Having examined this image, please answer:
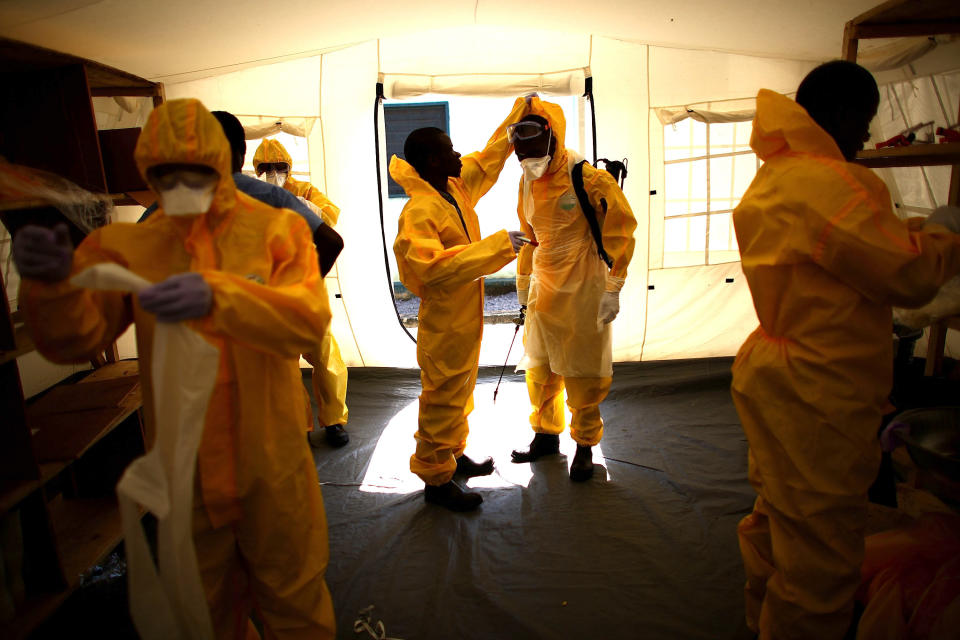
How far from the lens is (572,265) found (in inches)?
93.9

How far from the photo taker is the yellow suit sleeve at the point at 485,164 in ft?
8.18

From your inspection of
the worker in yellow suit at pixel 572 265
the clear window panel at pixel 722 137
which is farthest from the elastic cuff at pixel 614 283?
the clear window panel at pixel 722 137

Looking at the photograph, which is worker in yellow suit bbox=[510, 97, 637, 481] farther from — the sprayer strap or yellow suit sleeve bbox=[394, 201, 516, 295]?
yellow suit sleeve bbox=[394, 201, 516, 295]

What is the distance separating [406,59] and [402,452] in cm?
255

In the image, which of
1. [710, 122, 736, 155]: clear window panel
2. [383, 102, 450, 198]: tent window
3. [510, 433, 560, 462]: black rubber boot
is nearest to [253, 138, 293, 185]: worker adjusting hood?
[383, 102, 450, 198]: tent window

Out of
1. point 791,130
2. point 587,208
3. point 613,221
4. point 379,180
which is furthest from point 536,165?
point 379,180

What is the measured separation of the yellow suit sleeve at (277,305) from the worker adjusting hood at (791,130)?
1.11 meters

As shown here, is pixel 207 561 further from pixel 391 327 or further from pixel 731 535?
pixel 391 327

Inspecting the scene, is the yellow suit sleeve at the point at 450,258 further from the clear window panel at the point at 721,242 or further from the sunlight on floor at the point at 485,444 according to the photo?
the clear window panel at the point at 721,242

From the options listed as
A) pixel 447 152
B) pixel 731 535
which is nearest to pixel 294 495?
pixel 447 152

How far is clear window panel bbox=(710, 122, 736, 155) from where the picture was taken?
11.7 ft

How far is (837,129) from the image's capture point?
127 centimetres

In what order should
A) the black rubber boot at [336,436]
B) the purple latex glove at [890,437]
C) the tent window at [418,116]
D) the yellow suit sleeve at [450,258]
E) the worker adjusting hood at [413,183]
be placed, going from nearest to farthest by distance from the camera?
the purple latex glove at [890,437] < the yellow suit sleeve at [450,258] < the worker adjusting hood at [413,183] < the black rubber boot at [336,436] < the tent window at [418,116]

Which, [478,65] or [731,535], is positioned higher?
[478,65]
